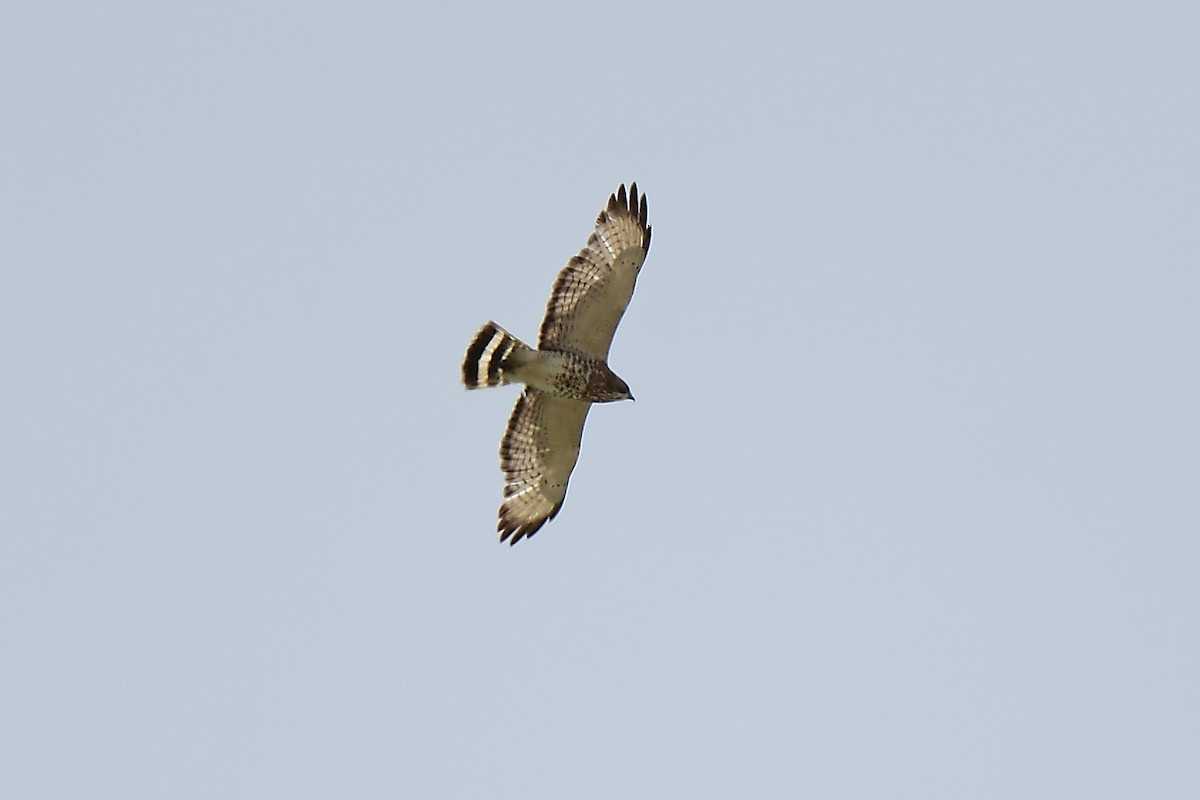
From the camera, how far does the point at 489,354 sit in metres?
16.5

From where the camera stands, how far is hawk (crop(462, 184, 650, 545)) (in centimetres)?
1605

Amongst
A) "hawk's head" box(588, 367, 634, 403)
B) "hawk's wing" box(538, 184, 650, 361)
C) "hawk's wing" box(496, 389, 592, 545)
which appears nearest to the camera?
"hawk's wing" box(538, 184, 650, 361)

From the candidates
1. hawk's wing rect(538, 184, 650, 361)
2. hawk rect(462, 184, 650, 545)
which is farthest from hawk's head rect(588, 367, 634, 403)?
hawk's wing rect(538, 184, 650, 361)

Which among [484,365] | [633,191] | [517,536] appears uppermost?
[633,191]

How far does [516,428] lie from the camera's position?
17.2 metres

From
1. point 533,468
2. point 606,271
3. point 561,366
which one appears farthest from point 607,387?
point 533,468

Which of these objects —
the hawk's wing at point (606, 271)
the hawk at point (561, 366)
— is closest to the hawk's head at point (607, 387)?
the hawk at point (561, 366)

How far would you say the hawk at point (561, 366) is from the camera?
52.6 feet

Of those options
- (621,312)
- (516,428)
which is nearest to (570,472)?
→ (516,428)

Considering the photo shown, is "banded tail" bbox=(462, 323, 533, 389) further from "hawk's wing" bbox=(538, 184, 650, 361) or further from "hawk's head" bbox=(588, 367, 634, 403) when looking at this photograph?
"hawk's head" bbox=(588, 367, 634, 403)

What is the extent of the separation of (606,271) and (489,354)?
127 cm

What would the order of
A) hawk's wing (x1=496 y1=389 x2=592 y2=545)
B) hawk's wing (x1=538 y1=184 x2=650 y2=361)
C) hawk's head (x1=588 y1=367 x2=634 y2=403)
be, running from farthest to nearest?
hawk's wing (x1=496 y1=389 x2=592 y2=545) < hawk's head (x1=588 y1=367 x2=634 y2=403) < hawk's wing (x1=538 y1=184 x2=650 y2=361)

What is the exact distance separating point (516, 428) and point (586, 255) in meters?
1.95

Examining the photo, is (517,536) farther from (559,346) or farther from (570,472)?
(559,346)
